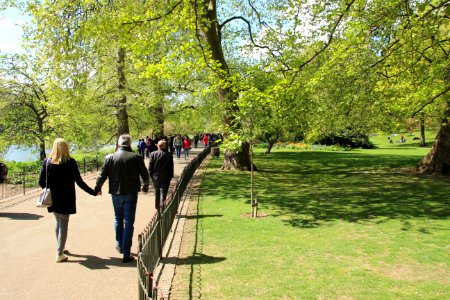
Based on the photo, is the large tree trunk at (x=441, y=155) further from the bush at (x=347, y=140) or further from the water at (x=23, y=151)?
the bush at (x=347, y=140)

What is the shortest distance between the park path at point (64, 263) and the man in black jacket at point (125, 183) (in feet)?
1.71

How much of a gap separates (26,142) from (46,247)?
19.7 metres

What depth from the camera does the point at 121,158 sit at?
616 cm

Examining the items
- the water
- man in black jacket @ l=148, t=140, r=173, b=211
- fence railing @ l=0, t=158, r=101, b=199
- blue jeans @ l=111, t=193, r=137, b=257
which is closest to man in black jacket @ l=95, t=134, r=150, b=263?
blue jeans @ l=111, t=193, r=137, b=257

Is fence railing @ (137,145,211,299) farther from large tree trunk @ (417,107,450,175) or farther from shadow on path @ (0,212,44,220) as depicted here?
large tree trunk @ (417,107,450,175)

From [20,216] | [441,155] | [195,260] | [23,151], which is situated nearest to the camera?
[195,260]

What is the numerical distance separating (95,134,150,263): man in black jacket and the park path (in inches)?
20.5

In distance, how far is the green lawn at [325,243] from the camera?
5461mm

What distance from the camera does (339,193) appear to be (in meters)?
14.1

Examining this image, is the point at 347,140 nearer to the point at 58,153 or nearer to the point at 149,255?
the point at 58,153

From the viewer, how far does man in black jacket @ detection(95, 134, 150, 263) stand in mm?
6079

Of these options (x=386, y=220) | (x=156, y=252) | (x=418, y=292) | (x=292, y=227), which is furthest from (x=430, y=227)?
(x=156, y=252)

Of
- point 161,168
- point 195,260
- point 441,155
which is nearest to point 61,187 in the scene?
point 195,260

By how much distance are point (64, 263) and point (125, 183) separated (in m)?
1.64
